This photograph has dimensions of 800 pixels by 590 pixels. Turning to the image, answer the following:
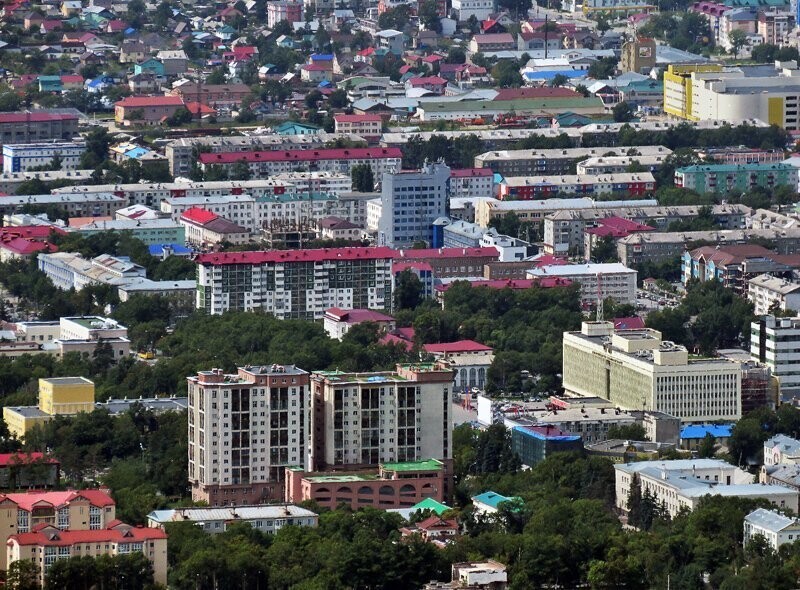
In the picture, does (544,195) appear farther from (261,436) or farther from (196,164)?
(261,436)

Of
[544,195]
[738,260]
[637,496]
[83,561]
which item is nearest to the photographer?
[83,561]

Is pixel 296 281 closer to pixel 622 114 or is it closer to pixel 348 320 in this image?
pixel 348 320

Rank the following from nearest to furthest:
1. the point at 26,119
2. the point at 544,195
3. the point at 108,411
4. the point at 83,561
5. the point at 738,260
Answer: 1. the point at 83,561
2. the point at 108,411
3. the point at 738,260
4. the point at 544,195
5. the point at 26,119

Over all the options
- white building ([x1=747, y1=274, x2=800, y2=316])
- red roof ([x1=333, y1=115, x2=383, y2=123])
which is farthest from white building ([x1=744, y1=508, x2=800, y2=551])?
red roof ([x1=333, y1=115, x2=383, y2=123])

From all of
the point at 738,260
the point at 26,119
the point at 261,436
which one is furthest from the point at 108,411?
the point at 26,119

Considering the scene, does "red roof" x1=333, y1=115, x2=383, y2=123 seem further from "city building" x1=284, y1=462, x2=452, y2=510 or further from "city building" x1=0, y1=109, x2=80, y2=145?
"city building" x1=284, y1=462, x2=452, y2=510

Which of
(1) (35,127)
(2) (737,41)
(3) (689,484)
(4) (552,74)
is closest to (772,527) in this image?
(3) (689,484)

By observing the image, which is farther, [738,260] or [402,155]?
[402,155]
